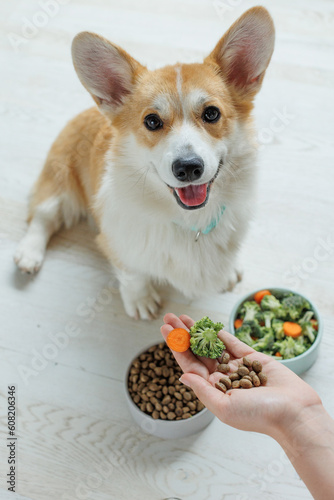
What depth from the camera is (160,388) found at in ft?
5.38

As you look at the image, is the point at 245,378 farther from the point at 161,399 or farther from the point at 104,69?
the point at 104,69

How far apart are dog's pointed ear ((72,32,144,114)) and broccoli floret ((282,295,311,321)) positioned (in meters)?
0.88

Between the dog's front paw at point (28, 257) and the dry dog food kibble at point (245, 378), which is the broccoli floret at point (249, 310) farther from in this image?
the dog's front paw at point (28, 257)

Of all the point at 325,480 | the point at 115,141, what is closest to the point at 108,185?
the point at 115,141

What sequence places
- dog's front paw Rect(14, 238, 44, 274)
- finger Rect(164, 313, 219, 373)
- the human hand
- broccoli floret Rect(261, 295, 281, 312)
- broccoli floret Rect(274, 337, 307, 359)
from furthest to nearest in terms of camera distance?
1. dog's front paw Rect(14, 238, 44, 274)
2. broccoli floret Rect(261, 295, 281, 312)
3. broccoli floret Rect(274, 337, 307, 359)
4. finger Rect(164, 313, 219, 373)
5. the human hand

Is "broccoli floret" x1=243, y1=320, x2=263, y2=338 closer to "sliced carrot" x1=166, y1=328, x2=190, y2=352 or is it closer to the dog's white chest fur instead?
the dog's white chest fur

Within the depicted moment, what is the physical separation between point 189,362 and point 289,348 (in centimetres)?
39

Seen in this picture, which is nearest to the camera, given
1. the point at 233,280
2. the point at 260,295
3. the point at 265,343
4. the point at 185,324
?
the point at 185,324

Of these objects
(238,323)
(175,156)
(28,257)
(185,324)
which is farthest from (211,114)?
(28,257)

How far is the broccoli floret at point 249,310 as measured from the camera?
1762mm

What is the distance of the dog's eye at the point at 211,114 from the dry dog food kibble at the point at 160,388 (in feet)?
2.52

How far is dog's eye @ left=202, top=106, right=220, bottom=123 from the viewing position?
55.9 inches

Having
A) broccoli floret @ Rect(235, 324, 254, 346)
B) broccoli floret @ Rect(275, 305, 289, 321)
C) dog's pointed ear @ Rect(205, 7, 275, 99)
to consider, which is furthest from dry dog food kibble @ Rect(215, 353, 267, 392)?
dog's pointed ear @ Rect(205, 7, 275, 99)

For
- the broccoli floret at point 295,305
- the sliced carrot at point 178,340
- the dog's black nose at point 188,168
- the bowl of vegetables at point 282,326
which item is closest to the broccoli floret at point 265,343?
the bowl of vegetables at point 282,326
